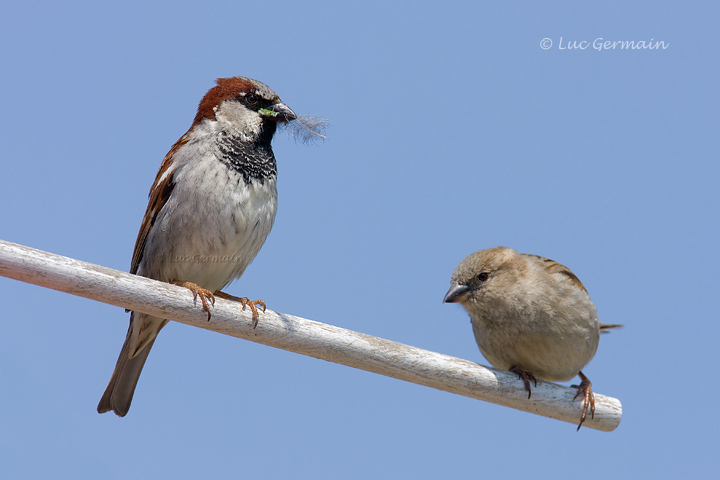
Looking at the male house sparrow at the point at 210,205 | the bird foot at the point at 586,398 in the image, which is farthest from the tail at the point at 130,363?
the bird foot at the point at 586,398

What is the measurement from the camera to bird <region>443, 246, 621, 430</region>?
387 cm

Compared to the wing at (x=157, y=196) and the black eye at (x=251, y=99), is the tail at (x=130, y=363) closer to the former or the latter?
the wing at (x=157, y=196)

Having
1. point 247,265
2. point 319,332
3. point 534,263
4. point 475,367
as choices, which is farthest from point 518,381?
point 247,265

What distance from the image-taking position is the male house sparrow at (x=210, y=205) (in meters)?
3.82

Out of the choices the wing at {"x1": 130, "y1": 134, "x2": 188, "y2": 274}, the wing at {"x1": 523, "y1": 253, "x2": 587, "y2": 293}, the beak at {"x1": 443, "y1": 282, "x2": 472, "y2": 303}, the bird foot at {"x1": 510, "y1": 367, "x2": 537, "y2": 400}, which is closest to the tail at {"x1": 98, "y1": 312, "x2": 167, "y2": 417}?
the wing at {"x1": 130, "y1": 134, "x2": 188, "y2": 274}

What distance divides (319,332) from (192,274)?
1011 mm

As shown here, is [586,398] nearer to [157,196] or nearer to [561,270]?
[561,270]

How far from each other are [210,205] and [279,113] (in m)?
0.76

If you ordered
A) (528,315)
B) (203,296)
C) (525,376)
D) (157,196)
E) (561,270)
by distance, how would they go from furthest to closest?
(561,270) < (157,196) < (528,315) < (525,376) < (203,296)

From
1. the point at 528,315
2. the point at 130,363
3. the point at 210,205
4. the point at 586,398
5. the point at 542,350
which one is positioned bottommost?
the point at 130,363

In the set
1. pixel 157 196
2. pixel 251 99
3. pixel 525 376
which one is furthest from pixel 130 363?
pixel 525 376

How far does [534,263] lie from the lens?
4.14m

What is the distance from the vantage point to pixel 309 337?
3.29m

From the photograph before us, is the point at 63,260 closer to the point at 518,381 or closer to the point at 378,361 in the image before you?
the point at 378,361
